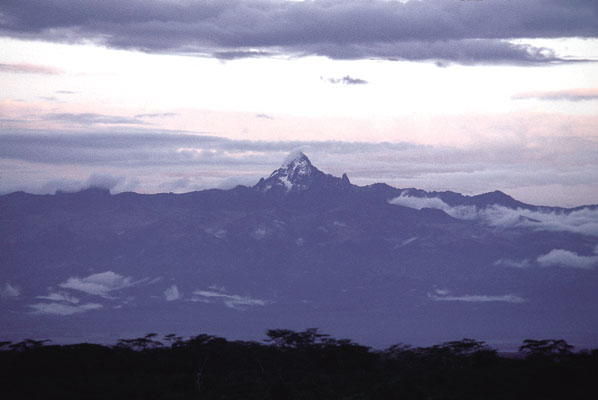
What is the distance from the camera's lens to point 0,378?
147125 millimetres

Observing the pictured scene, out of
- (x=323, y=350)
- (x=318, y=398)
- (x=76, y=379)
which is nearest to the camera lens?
(x=318, y=398)

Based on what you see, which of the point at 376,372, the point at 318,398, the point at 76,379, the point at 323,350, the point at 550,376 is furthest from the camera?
the point at 323,350

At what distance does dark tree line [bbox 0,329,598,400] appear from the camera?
442ft

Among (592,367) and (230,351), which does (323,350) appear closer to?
(230,351)

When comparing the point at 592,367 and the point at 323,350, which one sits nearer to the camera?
the point at 592,367

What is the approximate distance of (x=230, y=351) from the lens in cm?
18850

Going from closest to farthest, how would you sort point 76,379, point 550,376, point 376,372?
1. point 550,376
2. point 76,379
3. point 376,372

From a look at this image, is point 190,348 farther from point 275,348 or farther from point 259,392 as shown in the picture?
point 259,392

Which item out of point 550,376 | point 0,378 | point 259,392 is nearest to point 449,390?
point 550,376

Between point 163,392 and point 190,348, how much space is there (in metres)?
45.5

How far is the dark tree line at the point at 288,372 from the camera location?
13462 cm

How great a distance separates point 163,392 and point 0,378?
89.2 ft

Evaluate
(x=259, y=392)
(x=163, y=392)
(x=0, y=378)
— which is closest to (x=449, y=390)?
(x=259, y=392)

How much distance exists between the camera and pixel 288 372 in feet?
589
